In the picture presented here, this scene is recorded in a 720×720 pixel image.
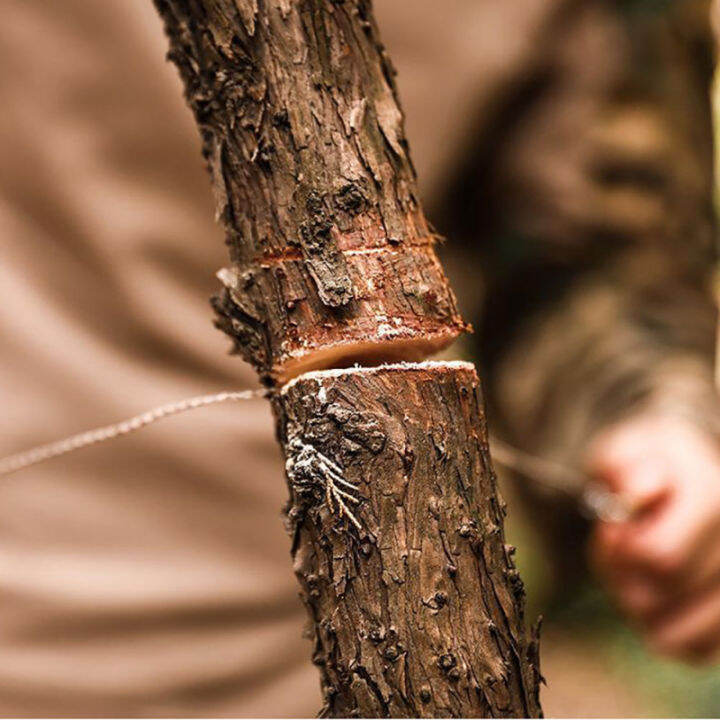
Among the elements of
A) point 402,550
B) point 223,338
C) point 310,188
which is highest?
point 223,338

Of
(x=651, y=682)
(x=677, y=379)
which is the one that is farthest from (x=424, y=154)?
(x=651, y=682)

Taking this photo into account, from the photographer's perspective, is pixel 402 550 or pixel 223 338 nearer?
pixel 402 550

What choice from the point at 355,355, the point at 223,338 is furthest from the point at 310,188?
the point at 223,338

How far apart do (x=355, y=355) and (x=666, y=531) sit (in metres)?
0.50

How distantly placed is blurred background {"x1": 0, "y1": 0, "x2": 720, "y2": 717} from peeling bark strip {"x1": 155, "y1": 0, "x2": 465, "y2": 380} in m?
0.36

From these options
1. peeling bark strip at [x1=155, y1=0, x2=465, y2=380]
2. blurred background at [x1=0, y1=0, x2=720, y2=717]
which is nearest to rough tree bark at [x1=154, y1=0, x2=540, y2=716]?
peeling bark strip at [x1=155, y1=0, x2=465, y2=380]

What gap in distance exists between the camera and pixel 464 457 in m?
0.32

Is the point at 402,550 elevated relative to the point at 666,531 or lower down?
lower down

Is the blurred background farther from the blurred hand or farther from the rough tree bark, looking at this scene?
the rough tree bark

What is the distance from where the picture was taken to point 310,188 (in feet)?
1.06

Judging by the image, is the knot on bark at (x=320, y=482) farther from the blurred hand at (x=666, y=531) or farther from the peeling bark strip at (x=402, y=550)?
the blurred hand at (x=666, y=531)

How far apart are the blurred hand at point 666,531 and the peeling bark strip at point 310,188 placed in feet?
1.53

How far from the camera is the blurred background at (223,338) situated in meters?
0.65

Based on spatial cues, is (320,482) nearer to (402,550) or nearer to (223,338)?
(402,550)
